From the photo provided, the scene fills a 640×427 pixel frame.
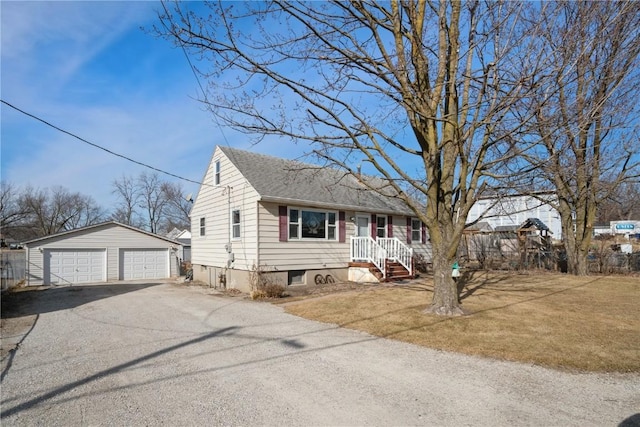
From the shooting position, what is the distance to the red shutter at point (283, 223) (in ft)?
44.3

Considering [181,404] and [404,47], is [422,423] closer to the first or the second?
[181,404]

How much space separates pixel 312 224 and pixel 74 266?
549 inches

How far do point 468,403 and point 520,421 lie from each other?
0.50m

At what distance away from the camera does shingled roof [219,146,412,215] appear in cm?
1355

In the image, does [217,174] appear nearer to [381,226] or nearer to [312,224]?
[312,224]

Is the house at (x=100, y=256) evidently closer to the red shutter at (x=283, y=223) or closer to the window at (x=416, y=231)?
the red shutter at (x=283, y=223)

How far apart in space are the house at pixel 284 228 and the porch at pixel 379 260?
0.14 feet

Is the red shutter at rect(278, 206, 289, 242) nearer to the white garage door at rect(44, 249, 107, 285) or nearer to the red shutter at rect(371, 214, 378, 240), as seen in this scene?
the red shutter at rect(371, 214, 378, 240)

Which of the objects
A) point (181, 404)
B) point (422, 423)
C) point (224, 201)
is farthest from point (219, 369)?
point (224, 201)

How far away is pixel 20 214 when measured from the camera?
47062mm

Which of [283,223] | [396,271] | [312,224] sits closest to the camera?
[283,223]

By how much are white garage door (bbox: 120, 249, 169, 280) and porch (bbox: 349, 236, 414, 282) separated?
1279 cm

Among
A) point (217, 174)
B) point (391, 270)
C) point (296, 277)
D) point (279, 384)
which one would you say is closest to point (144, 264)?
point (217, 174)

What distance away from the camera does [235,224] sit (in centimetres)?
1453
